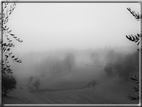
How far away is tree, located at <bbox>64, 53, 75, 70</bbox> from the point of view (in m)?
8.66

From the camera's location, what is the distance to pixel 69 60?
29.2ft

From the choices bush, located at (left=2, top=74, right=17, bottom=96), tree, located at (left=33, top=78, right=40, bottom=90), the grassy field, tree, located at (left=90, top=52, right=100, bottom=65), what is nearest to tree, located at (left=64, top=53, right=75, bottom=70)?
the grassy field

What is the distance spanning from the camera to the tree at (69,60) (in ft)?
28.4

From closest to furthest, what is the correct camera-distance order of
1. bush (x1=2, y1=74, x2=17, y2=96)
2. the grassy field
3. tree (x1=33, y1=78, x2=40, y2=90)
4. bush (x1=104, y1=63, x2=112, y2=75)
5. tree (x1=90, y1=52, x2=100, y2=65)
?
bush (x1=2, y1=74, x2=17, y2=96), tree (x1=33, y1=78, x2=40, y2=90), the grassy field, tree (x1=90, y1=52, x2=100, y2=65), bush (x1=104, y1=63, x2=112, y2=75)

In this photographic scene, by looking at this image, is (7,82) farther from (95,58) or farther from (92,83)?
(95,58)

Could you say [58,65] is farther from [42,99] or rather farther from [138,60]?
[138,60]

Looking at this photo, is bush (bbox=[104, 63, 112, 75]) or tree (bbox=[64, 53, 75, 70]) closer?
tree (bbox=[64, 53, 75, 70])

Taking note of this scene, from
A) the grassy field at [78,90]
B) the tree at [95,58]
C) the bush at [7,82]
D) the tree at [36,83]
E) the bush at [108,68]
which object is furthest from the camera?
the bush at [108,68]

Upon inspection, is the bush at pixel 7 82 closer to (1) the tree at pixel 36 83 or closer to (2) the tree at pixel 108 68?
(1) the tree at pixel 36 83

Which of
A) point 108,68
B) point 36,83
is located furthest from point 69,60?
point 108,68

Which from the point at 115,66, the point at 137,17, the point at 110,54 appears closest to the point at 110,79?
the point at 115,66

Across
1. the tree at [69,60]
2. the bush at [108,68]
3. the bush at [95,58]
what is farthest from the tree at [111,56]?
the tree at [69,60]

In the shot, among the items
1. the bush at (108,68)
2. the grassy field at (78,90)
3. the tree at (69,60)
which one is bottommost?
the grassy field at (78,90)

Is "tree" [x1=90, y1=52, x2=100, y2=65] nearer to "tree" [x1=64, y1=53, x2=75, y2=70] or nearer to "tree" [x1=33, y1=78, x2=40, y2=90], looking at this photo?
"tree" [x1=64, y1=53, x2=75, y2=70]
